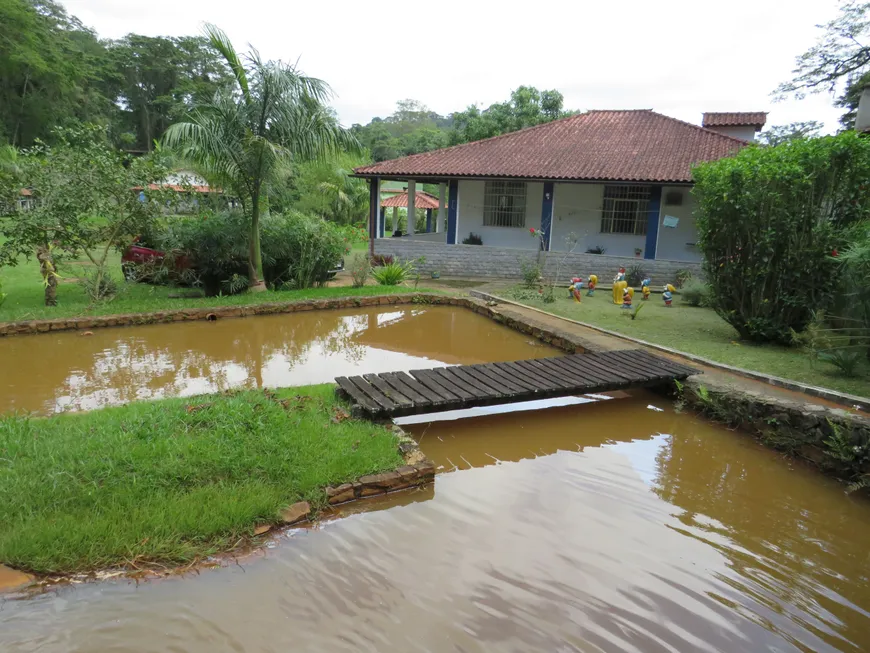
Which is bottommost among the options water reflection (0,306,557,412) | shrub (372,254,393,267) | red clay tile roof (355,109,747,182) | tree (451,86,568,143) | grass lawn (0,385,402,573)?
water reflection (0,306,557,412)

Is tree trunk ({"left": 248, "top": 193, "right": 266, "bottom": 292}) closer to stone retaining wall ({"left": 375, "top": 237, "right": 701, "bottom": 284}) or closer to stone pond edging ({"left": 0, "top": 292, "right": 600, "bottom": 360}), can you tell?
stone pond edging ({"left": 0, "top": 292, "right": 600, "bottom": 360})

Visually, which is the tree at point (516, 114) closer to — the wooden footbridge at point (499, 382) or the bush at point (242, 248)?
the bush at point (242, 248)

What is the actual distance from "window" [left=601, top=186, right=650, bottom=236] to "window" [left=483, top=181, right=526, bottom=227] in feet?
8.15

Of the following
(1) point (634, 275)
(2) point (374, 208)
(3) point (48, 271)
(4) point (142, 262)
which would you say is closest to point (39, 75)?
(2) point (374, 208)

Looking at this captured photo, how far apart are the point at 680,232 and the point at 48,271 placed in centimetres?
1504

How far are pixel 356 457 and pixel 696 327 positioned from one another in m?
7.54

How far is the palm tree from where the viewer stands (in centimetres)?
1048

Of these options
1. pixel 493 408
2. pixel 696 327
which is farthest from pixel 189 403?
pixel 696 327

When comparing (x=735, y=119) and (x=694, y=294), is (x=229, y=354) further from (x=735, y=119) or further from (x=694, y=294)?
(x=735, y=119)

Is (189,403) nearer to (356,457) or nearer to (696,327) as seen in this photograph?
(356,457)

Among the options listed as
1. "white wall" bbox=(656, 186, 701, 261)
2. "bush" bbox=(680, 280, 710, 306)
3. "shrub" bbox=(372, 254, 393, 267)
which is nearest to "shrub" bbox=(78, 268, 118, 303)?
"shrub" bbox=(372, 254, 393, 267)

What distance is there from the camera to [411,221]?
711 inches

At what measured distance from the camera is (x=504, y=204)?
1775cm

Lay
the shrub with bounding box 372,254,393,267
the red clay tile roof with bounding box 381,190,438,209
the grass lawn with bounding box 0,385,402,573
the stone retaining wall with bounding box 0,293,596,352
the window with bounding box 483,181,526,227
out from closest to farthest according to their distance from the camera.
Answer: the grass lawn with bounding box 0,385,402,573, the stone retaining wall with bounding box 0,293,596,352, the shrub with bounding box 372,254,393,267, the window with bounding box 483,181,526,227, the red clay tile roof with bounding box 381,190,438,209
